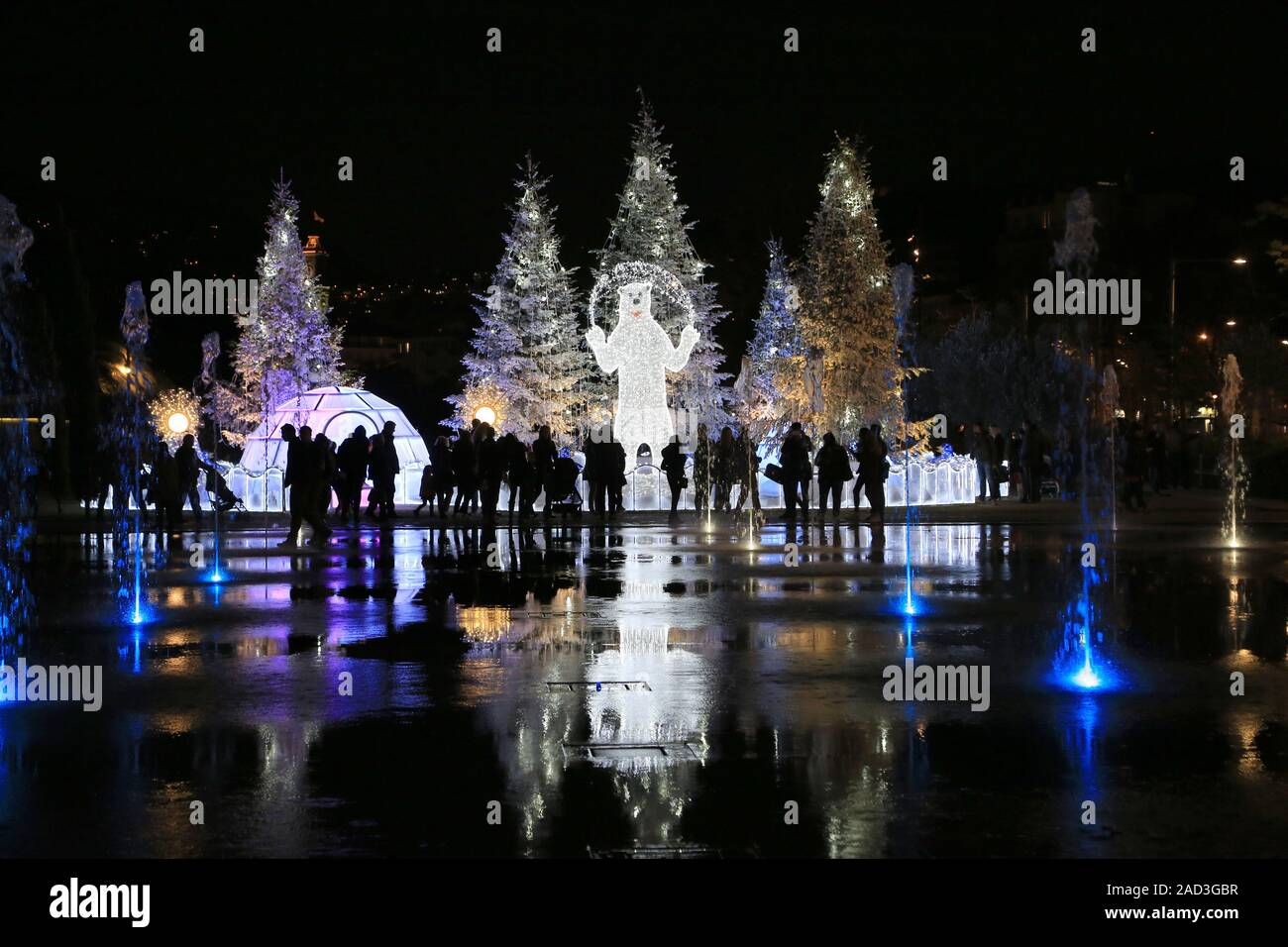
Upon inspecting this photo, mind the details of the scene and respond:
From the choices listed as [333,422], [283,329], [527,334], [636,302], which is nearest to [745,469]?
[636,302]

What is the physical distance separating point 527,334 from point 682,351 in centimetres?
1954

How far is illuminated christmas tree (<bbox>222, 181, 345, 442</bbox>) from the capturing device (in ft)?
210

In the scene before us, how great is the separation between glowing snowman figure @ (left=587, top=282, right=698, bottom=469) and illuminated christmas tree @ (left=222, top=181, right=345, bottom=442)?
2426 cm

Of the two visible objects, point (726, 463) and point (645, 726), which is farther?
point (726, 463)

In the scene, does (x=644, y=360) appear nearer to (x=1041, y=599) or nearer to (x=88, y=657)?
(x=1041, y=599)

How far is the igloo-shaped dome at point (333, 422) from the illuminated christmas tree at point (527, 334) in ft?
60.3

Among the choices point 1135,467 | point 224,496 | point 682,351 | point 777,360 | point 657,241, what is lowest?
point 224,496

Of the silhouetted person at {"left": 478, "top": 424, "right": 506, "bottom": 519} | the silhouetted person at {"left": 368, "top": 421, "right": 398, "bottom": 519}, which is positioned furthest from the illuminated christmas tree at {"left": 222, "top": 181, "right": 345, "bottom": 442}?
the silhouetted person at {"left": 478, "top": 424, "right": 506, "bottom": 519}

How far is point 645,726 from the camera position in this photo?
9.09 metres

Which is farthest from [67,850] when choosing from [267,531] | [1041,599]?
[267,531]

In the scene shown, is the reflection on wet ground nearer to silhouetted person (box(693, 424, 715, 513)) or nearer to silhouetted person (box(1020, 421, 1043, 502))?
silhouetted person (box(693, 424, 715, 513))

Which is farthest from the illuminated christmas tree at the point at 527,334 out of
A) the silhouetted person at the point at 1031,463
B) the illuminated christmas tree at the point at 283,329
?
the silhouetted person at the point at 1031,463

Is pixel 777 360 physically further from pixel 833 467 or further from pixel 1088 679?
pixel 1088 679

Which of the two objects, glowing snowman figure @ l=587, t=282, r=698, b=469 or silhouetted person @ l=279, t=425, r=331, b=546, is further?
glowing snowman figure @ l=587, t=282, r=698, b=469
